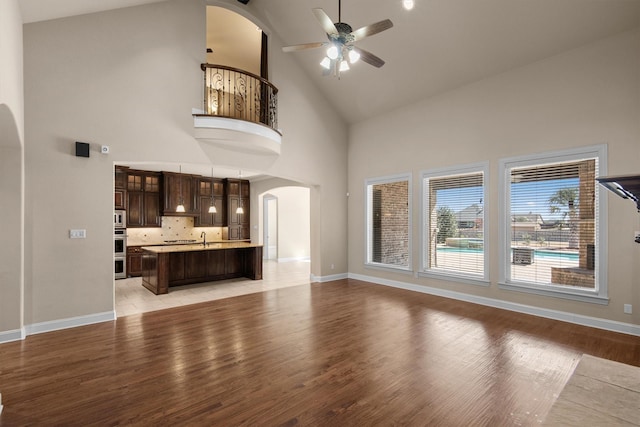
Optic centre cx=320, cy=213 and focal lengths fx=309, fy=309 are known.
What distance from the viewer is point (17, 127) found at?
3.28 m

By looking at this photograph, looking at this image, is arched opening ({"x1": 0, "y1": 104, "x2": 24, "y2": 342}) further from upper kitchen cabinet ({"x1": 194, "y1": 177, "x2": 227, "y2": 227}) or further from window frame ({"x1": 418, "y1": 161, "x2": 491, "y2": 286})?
window frame ({"x1": 418, "y1": 161, "x2": 491, "y2": 286})

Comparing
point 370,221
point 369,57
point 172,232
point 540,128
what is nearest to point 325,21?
point 369,57

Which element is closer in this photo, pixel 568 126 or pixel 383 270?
pixel 568 126

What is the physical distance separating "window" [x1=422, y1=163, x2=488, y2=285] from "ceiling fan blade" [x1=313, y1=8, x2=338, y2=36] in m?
3.48

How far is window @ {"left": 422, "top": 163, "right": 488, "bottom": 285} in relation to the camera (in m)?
5.48

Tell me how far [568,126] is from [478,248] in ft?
7.49

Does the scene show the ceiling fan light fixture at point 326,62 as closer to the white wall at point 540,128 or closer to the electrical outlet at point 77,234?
the white wall at point 540,128

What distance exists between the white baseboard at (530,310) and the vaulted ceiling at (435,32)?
12.5 feet

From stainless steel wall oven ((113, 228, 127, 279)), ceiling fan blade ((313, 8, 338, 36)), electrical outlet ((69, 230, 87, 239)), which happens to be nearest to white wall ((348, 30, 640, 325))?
ceiling fan blade ((313, 8, 338, 36))

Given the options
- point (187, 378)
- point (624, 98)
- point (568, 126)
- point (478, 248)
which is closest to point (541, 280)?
point (478, 248)

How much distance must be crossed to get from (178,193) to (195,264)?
2975 mm

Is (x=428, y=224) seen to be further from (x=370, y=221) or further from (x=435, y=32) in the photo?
(x=435, y=32)

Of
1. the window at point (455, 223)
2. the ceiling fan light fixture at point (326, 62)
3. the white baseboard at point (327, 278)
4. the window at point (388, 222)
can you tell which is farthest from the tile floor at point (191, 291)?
the ceiling fan light fixture at point (326, 62)

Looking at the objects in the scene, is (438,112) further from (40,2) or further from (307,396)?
(40,2)
